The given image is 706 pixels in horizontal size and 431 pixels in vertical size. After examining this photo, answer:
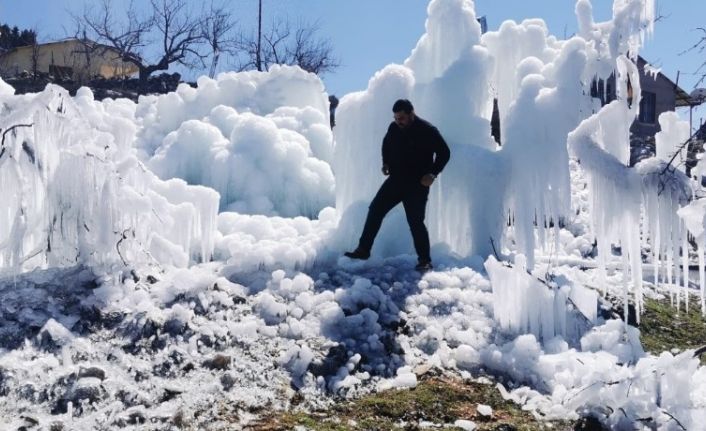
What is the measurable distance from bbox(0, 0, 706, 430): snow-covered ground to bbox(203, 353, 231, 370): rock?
18 millimetres

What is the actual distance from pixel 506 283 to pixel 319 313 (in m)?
1.60

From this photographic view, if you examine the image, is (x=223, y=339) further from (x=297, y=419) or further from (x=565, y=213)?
(x=565, y=213)

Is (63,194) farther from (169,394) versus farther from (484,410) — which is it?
(484,410)

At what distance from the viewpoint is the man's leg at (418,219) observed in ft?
21.5

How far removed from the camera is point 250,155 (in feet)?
32.0

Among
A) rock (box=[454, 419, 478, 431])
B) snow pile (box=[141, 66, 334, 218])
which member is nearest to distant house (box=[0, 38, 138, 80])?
snow pile (box=[141, 66, 334, 218])

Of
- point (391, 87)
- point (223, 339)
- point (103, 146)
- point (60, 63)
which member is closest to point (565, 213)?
point (391, 87)

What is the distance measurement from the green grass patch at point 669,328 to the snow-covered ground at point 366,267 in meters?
0.41

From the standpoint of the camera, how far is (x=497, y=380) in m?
4.80

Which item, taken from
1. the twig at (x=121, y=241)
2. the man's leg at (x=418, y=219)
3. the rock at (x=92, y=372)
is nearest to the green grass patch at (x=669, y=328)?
the man's leg at (x=418, y=219)

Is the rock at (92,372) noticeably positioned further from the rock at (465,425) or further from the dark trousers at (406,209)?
the dark trousers at (406,209)

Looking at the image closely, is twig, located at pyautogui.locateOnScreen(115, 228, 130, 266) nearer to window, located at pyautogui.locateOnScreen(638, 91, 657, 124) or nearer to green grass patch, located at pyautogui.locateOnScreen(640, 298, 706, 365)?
green grass patch, located at pyautogui.locateOnScreen(640, 298, 706, 365)

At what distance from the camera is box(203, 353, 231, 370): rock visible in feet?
14.8

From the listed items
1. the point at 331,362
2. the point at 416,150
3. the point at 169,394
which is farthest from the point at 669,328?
the point at 169,394
